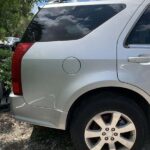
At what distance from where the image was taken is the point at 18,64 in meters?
4.42

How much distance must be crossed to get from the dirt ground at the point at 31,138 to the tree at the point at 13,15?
6.98ft

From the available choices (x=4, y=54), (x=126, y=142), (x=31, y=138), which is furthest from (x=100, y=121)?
(x=4, y=54)

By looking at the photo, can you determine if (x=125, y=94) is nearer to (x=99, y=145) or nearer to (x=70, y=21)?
(x=99, y=145)

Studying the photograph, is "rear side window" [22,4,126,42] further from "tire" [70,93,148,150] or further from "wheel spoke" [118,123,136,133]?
"wheel spoke" [118,123,136,133]

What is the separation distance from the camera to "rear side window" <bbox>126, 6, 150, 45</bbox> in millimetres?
4238

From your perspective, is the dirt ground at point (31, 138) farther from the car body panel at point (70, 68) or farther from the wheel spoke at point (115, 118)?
the wheel spoke at point (115, 118)

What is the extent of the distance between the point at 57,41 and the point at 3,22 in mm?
3346

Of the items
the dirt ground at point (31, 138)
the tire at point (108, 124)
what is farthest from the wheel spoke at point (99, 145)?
the dirt ground at point (31, 138)

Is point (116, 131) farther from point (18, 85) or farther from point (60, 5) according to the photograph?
point (60, 5)

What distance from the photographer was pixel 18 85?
448 cm

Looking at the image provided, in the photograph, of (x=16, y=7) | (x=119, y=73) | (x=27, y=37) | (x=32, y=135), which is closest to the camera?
(x=119, y=73)

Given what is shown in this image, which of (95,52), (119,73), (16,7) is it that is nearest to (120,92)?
(119,73)

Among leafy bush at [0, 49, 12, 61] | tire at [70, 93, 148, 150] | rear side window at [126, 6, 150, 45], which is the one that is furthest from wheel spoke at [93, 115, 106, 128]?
leafy bush at [0, 49, 12, 61]

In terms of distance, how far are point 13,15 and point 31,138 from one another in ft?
9.47
